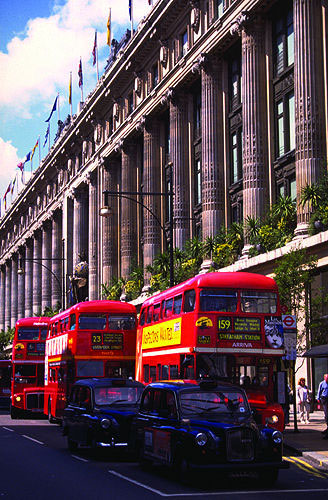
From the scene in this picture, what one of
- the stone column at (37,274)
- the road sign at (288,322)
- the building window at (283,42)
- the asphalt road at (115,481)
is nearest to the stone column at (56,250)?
the stone column at (37,274)

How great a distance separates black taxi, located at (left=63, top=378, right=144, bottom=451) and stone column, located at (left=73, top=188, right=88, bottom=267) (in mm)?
62359

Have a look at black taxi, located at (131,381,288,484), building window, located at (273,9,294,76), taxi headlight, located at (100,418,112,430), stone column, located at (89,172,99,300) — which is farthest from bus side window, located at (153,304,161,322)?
stone column, located at (89,172,99,300)

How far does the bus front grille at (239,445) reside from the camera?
14.8 metres

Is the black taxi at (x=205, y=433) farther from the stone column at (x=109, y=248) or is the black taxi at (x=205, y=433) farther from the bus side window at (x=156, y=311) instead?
the stone column at (x=109, y=248)

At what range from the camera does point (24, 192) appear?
114 m

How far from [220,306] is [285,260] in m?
11.7

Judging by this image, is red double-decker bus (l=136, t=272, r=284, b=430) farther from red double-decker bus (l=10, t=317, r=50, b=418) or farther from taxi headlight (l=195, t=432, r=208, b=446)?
red double-decker bus (l=10, t=317, r=50, b=418)

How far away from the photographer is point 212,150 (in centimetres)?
4897

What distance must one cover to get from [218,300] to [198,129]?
110 feet

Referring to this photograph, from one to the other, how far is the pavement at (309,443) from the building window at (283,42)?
18.9 metres

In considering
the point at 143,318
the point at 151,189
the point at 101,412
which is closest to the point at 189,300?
the point at 101,412

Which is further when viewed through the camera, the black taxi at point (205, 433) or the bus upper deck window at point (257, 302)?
the bus upper deck window at point (257, 302)

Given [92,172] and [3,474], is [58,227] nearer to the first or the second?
[92,172]

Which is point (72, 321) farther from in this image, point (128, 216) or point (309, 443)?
point (128, 216)
